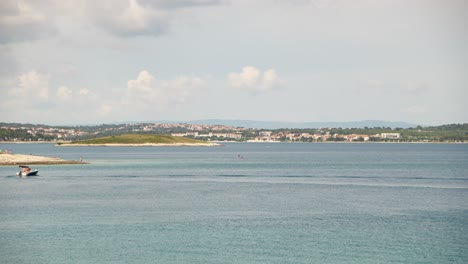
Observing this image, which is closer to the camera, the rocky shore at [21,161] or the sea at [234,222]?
the sea at [234,222]

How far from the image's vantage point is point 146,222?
60.2m

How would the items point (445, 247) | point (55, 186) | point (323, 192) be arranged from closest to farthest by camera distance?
point (445, 247)
point (323, 192)
point (55, 186)

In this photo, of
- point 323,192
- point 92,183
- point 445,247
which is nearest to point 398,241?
point 445,247

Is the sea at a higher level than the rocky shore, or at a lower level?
lower

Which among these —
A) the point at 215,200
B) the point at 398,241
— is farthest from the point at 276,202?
the point at 398,241

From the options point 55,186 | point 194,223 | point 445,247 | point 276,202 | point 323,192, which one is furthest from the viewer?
point 55,186

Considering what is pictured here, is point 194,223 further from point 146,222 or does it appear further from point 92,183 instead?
point 92,183

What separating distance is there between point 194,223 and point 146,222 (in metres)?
4.83

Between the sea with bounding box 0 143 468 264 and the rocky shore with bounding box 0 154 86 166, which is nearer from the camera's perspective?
the sea with bounding box 0 143 468 264

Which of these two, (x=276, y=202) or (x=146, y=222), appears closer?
(x=146, y=222)

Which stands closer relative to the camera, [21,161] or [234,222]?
[234,222]

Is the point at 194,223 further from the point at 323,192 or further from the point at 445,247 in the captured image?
Result: the point at 323,192

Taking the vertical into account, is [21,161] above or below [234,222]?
above

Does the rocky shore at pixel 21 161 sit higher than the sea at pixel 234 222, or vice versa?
the rocky shore at pixel 21 161
